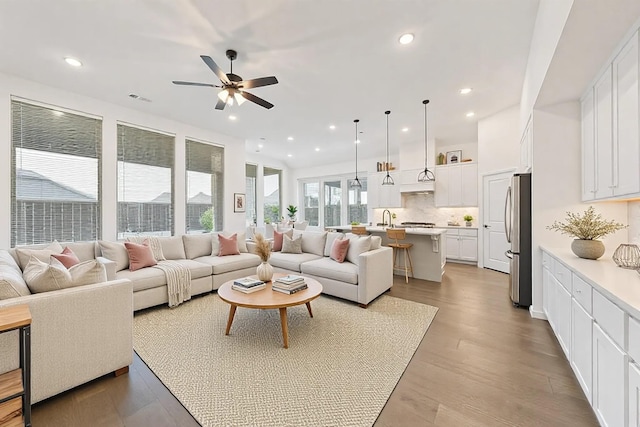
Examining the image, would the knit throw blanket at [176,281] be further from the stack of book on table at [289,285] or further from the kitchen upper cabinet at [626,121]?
the kitchen upper cabinet at [626,121]

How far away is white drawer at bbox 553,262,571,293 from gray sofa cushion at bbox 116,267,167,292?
4.25 m

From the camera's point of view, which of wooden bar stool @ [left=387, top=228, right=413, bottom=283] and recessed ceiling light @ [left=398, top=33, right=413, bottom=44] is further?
wooden bar stool @ [left=387, top=228, right=413, bottom=283]

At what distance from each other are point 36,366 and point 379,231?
15.5ft

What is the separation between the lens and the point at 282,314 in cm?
254

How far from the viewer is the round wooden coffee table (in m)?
2.50

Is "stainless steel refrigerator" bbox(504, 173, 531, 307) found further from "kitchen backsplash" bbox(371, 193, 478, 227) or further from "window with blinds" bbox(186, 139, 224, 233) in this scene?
"window with blinds" bbox(186, 139, 224, 233)

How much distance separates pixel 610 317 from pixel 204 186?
6429 mm

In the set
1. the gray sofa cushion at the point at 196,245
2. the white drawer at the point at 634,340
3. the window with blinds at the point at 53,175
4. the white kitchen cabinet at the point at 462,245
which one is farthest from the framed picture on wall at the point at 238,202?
the white drawer at the point at 634,340

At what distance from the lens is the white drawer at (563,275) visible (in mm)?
2131

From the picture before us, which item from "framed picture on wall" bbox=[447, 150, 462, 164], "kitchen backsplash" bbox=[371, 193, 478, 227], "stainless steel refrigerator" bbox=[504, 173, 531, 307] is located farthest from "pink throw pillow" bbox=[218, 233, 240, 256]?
"framed picture on wall" bbox=[447, 150, 462, 164]

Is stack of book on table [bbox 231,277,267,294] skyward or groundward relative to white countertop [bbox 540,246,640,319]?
groundward

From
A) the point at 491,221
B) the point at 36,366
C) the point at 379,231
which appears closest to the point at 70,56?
the point at 36,366

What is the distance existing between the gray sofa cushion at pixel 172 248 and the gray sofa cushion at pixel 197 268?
405 millimetres

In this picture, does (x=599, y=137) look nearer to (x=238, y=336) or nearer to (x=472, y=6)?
(x=472, y=6)
